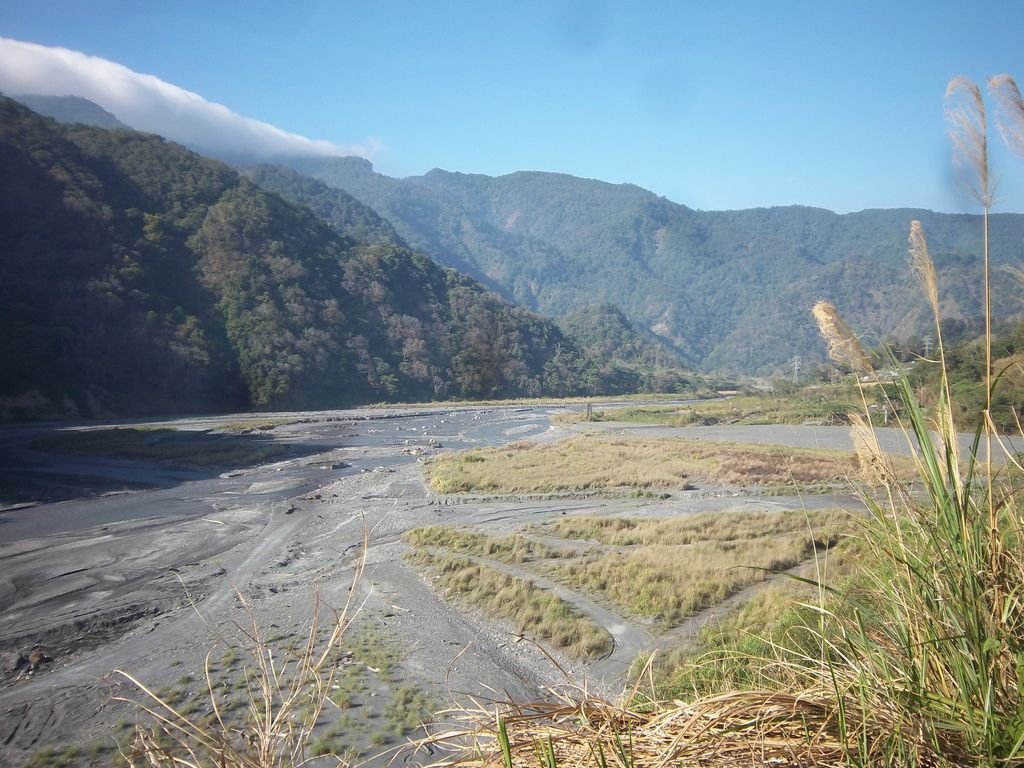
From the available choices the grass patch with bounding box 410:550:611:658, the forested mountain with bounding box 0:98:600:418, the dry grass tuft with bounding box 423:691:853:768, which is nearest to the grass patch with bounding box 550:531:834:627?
the grass patch with bounding box 410:550:611:658

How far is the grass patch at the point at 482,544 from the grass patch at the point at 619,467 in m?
5.88

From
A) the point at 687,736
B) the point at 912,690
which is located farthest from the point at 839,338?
the point at 687,736

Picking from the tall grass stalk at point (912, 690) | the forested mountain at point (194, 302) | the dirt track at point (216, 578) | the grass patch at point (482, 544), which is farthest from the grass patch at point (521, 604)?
the forested mountain at point (194, 302)

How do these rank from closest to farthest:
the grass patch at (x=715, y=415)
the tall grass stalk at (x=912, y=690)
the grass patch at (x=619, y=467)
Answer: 1. the tall grass stalk at (x=912, y=690)
2. the grass patch at (x=619, y=467)
3. the grass patch at (x=715, y=415)

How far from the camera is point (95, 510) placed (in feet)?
59.2

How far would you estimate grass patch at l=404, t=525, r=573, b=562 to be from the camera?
12992mm

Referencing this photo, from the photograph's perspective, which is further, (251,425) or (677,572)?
(251,425)

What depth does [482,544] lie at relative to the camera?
1377cm

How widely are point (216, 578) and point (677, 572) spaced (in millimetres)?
7553

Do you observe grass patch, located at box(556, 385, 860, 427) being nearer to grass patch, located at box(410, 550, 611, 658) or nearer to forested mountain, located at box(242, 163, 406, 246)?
grass patch, located at box(410, 550, 611, 658)

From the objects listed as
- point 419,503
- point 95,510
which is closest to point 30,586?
point 95,510

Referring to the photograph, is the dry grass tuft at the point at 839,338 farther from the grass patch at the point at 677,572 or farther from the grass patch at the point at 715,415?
the grass patch at the point at 715,415

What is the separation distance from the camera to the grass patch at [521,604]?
8.62 meters

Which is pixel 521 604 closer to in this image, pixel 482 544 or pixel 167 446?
pixel 482 544
